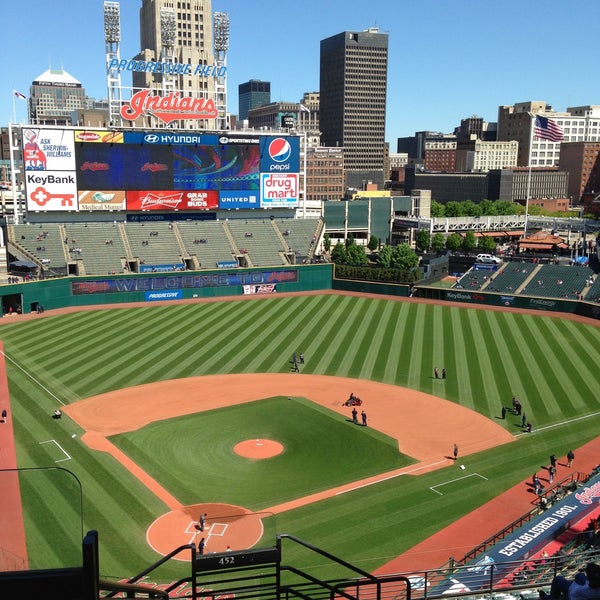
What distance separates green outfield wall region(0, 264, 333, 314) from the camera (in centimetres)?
6325

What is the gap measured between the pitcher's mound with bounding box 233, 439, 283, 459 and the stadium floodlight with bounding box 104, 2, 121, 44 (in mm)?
60848

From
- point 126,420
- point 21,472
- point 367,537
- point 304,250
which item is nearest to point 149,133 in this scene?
point 304,250

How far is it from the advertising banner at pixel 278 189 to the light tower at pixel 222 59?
9968mm

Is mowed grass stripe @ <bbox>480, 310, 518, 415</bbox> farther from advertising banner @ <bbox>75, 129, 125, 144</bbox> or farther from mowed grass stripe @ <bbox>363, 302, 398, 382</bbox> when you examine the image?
advertising banner @ <bbox>75, 129, 125, 144</bbox>

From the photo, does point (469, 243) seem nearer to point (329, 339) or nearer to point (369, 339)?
point (369, 339)

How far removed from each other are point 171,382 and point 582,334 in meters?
35.7

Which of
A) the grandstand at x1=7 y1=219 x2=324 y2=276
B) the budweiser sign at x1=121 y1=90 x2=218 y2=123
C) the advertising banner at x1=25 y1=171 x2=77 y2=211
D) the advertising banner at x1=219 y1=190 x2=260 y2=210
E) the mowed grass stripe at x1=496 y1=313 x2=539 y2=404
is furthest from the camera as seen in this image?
the advertising banner at x1=219 y1=190 x2=260 y2=210

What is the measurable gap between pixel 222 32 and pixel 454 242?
166 ft

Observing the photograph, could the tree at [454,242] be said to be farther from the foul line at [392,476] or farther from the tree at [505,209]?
the foul line at [392,476]

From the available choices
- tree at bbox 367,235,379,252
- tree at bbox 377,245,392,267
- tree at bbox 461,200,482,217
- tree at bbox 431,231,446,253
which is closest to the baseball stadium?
tree at bbox 377,245,392,267

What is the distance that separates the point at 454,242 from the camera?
4178 inches

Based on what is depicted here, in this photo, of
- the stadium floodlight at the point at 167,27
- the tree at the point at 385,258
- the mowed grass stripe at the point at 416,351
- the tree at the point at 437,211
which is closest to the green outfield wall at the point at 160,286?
the tree at the point at 385,258

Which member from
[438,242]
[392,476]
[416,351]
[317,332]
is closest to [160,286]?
[317,332]

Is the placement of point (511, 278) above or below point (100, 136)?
below
